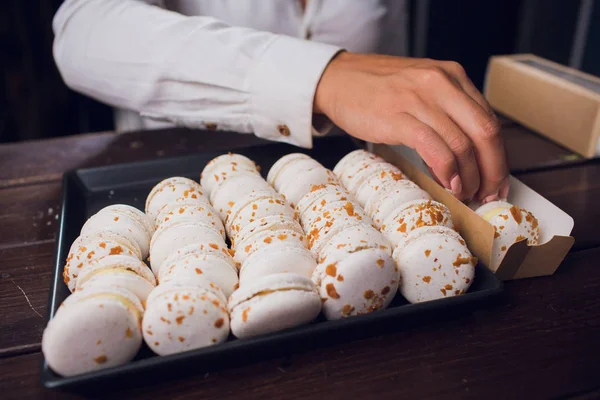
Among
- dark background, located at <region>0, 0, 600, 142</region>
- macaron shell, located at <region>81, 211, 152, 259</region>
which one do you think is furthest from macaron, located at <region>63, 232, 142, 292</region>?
dark background, located at <region>0, 0, 600, 142</region>

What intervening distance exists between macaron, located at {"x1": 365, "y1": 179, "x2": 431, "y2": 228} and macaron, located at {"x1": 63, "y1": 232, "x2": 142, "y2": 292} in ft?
1.11

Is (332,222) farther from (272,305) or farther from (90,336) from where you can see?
(90,336)

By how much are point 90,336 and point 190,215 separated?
0.84ft

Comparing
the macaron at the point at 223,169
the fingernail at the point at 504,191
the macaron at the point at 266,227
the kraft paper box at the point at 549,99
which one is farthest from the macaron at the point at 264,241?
the kraft paper box at the point at 549,99

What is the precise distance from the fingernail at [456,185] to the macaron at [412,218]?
46mm

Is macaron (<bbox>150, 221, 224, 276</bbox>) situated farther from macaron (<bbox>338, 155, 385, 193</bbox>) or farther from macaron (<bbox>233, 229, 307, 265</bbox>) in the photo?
macaron (<bbox>338, 155, 385, 193</bbox>)

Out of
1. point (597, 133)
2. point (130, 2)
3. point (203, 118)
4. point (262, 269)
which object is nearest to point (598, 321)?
point (262, 269)

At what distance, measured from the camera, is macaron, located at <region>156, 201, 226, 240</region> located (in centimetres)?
73

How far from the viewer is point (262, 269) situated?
23.8 inches

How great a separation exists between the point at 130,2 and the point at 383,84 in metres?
0.63

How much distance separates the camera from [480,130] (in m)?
0.74

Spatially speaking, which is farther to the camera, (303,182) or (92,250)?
(303,182)

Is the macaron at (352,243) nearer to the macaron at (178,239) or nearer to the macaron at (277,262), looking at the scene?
the macaron at (277,262)

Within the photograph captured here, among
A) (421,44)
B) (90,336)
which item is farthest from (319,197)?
(421,44)
